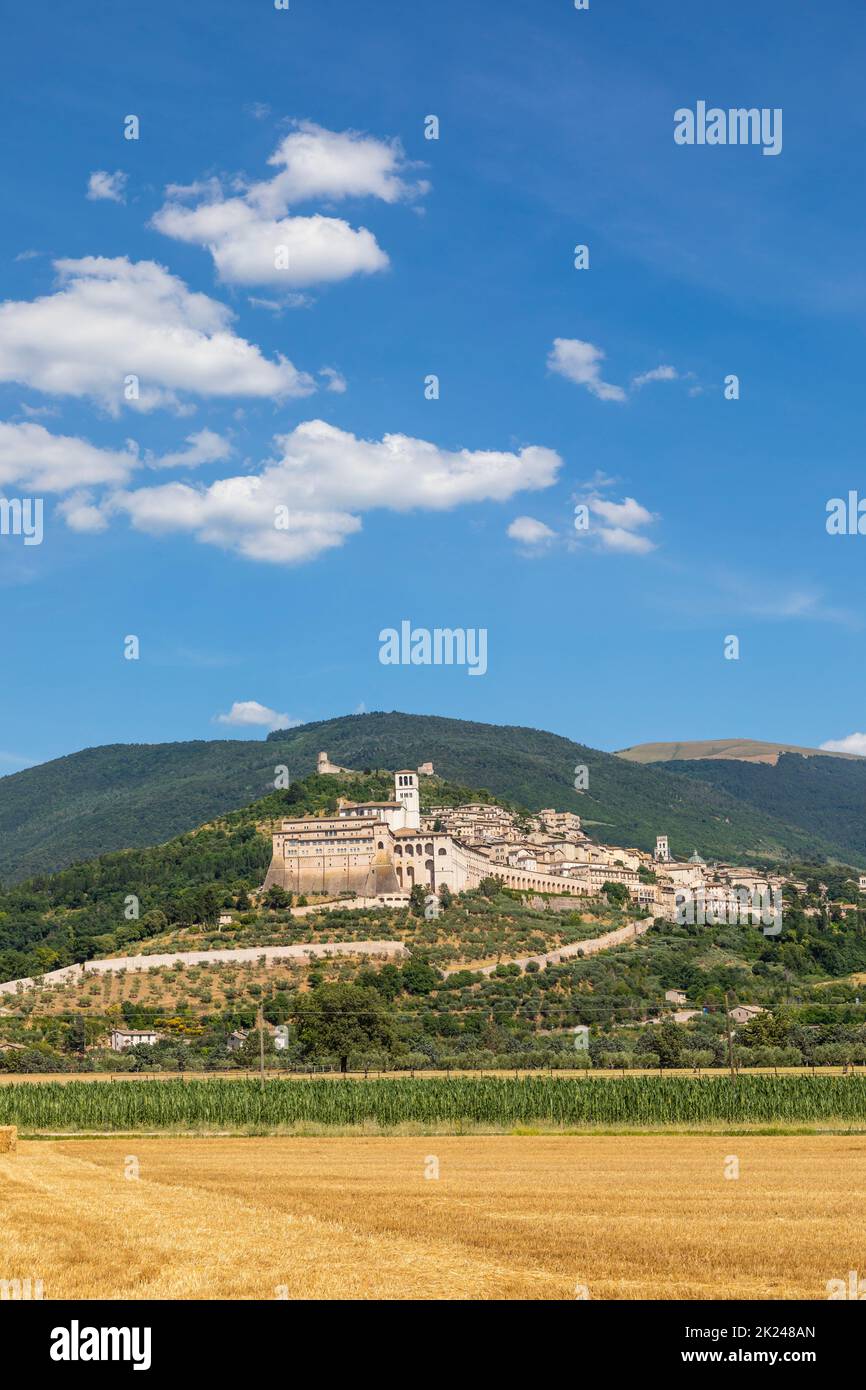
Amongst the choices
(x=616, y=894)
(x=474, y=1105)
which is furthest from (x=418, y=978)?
(x=616, y=894)

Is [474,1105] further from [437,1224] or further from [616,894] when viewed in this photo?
[616,894]

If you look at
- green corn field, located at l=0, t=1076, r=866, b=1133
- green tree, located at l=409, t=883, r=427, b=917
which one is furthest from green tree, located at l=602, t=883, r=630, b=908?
green corn field, located at l=0, t=1076, r=866, b=1133

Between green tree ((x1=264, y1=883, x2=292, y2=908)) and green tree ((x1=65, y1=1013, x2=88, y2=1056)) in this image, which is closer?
green tree ((x1=65, y1=1013, x2=88, y2=1056))

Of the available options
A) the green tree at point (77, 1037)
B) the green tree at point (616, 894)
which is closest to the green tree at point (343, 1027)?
the green tree at point (77, 1037)

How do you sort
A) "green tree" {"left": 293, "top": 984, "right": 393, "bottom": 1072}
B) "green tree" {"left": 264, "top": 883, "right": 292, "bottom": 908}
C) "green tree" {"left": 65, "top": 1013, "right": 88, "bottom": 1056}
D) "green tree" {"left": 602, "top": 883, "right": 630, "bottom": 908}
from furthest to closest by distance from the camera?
"green tree" {"left": 602, "top": 883, "right": 630, "bottom": 908}
"green tree" {"left": 264, "top": 883, "right": 292, "bottom": 908}
"green tree" {"left": 65, "top": 1013, "right": 88, "bottom": 1056}
"green tree" {"left": 293, "top": 984, "right": 393, "bottom": 1072}

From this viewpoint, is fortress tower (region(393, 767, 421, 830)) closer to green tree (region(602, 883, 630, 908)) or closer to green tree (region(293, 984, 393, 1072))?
green tree (region(602, 883, 630, 908))
